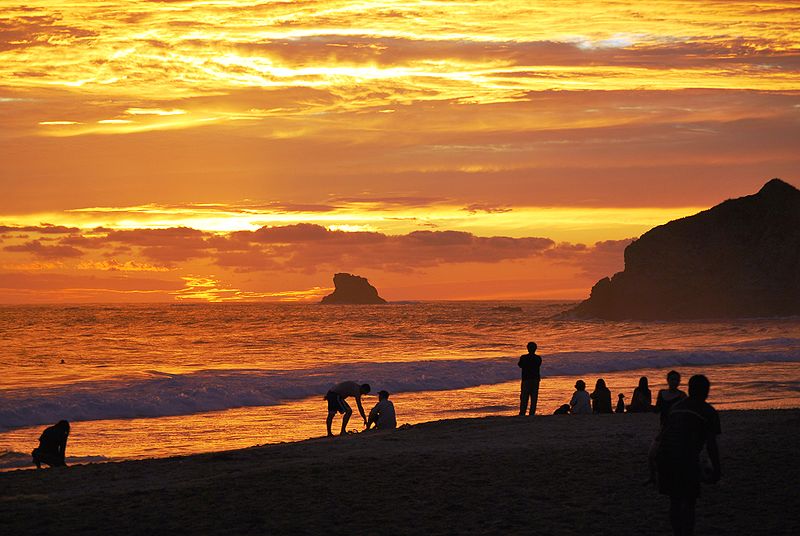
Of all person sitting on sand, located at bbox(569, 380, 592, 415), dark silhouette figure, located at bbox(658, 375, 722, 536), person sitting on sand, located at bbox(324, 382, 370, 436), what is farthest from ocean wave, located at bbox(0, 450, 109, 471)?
dark silhouette figure, located at bbox(658, 375, 722, 536)

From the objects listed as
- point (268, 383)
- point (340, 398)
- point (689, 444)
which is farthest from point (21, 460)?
point (268, 383)

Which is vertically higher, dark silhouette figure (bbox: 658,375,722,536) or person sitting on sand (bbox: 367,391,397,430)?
dark silhouette figure (bbox: 658,375,722,536)

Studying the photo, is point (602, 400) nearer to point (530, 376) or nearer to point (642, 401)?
point (642, 401)

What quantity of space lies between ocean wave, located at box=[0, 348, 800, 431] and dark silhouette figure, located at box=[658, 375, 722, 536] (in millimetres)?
24111

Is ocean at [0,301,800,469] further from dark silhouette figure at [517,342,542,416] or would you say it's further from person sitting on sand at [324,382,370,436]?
dark silhouette figure at [517,342,542,416]

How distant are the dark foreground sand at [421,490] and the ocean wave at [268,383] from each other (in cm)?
1562

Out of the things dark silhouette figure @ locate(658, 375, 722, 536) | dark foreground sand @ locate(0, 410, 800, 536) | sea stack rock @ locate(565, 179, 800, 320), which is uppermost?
sea stack rock @ locate(565, 179, 800, 320)

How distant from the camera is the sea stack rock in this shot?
135 m

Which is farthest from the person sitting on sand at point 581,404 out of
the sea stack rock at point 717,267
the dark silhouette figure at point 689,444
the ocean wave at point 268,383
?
the sea stack rock at point 717,267

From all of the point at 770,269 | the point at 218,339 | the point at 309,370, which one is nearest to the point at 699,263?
the point at 770,269

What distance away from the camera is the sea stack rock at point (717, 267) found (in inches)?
5330

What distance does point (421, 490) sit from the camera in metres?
12.9

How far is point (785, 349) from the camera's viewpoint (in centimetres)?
5356

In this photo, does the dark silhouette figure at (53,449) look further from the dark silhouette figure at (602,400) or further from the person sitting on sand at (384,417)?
the dark silhouette figure at (602,400)
